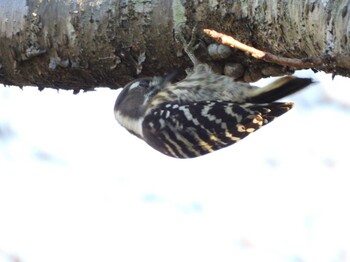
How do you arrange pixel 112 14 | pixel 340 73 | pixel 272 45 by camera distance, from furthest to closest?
1. pixel 112 14
2. pixel 272 45
3. pixel 340 73

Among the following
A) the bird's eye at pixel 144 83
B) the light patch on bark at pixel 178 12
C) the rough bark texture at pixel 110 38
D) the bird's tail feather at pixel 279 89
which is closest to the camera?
the rough bark texture at pixel 110 38

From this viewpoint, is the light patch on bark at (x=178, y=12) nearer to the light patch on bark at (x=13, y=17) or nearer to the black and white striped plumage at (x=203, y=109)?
the black and white striped plumage at (x=203, y=109)

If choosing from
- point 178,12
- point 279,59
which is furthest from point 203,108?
point 279,59

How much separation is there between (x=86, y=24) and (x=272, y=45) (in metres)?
0.99

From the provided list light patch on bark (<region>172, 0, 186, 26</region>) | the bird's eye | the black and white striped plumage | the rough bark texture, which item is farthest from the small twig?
the bird's eye

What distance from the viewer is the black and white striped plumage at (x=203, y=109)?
4461 mm

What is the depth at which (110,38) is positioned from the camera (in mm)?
4344

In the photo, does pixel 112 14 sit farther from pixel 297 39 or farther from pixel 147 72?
pixel 297 39

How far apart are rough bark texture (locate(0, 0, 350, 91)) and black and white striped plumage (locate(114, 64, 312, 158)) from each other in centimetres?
14

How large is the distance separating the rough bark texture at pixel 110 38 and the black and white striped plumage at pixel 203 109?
0.46ft

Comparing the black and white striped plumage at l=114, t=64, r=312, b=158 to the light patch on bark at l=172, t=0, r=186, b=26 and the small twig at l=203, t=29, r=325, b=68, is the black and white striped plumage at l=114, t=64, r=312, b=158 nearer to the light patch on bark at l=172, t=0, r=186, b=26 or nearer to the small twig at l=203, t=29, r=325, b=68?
the light patch on bark at l=172, t=0, r=186, b=26

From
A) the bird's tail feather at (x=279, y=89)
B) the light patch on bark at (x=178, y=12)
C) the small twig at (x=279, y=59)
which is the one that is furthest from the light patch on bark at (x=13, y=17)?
the small twig at (x=279, y=59)

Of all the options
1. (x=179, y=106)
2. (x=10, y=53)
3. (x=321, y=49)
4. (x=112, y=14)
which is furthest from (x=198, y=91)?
(x=321, y=49)

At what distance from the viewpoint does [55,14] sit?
441 cm
